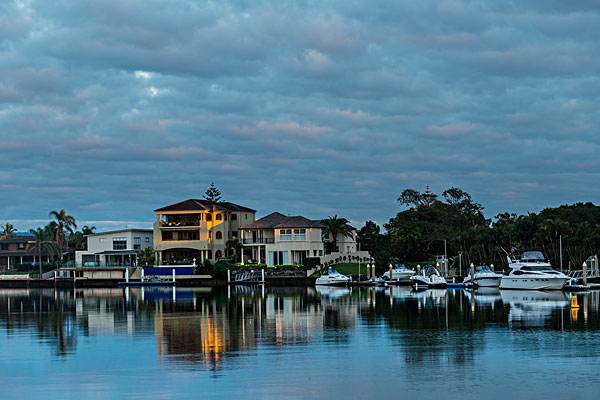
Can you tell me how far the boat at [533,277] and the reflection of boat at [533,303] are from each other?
2.66 feet

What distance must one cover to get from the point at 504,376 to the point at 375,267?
83175mm

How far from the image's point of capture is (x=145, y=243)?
132m

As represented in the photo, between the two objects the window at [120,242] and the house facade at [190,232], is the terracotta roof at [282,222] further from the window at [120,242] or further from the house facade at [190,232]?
the window at [120,242]

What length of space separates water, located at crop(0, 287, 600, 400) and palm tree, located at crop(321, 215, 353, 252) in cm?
6315

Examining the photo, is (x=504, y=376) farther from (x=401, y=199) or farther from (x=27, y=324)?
(x=401, y=199)

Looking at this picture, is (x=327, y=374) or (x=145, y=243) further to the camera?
(x=145, y=243)

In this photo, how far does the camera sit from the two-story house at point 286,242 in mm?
120750

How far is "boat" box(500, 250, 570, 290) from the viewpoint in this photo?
8169 centimetres

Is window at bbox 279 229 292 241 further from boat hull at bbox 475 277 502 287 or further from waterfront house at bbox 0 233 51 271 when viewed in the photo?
waterfront house at bbox 0 233 51 271

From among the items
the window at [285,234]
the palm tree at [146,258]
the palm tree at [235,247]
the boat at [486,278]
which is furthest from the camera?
the palm tree at [146,258]

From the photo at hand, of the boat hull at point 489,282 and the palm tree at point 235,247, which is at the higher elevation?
the palm tree at point 235,247

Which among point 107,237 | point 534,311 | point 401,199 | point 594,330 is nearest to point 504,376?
point 594,330

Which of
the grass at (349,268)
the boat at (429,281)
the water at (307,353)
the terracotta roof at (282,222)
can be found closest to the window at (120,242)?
the terracotta roof at (282,222)

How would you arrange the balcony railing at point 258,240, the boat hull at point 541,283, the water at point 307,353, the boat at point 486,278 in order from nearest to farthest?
the water at point 307,353 → the boat hull at point 541,283 → the boat at point 486,278 → the balcony railing at point 258,240
